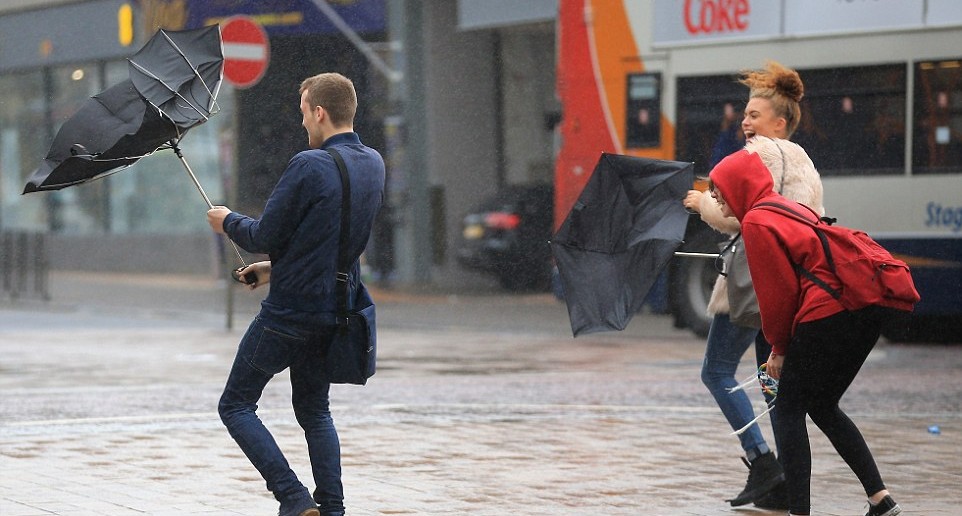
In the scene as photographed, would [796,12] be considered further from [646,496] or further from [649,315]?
[646,496]

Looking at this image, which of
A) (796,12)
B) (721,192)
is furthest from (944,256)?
(721,192)

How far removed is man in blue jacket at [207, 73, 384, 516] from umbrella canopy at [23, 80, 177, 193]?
14.0 inches

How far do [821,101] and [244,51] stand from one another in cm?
547

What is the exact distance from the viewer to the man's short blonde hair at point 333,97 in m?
5.98

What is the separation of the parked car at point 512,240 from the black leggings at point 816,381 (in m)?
17.9

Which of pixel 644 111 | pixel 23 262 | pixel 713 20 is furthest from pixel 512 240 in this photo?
pixel 713 20

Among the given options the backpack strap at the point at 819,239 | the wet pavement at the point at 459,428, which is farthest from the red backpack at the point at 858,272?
the wet pavement at the point at 459,428

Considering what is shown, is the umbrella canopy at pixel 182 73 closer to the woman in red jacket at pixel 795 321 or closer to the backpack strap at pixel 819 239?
the woman in red jacket at pixel 795 321

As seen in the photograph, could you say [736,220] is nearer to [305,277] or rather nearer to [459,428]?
[305,277]

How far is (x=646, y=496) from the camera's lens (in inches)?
280

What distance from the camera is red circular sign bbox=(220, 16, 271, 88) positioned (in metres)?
16.2

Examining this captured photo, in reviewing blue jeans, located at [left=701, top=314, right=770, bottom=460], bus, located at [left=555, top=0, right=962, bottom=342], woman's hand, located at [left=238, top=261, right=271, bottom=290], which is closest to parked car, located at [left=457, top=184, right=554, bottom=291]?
bus, located at [left=555, top=0, right=962, bottom=342]

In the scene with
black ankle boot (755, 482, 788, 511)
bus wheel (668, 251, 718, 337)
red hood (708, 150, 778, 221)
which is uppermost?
red hood (708, 150, 778, 221)

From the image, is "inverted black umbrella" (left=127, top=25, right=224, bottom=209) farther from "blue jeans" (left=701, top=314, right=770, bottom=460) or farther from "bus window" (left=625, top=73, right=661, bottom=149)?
"bus window" (left=625, top=73, right=661, bottom=149)
